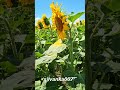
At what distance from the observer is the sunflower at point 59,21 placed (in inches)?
62.7

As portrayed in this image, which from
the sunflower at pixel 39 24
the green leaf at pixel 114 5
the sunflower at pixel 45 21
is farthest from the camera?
the sunflower at pixel 39 24

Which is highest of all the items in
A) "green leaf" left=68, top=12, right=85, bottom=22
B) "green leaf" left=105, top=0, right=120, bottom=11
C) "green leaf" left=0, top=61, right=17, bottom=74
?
"green leaf" left=105, top=0, right=120, bottom=11

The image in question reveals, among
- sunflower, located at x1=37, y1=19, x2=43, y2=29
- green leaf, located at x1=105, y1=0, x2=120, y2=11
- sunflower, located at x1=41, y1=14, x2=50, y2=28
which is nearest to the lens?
green leaf, located at x1=105, y1=0, x2=120, y2=11

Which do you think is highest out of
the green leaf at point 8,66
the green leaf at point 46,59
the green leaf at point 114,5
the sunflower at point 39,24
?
the green leaf at point 114,5

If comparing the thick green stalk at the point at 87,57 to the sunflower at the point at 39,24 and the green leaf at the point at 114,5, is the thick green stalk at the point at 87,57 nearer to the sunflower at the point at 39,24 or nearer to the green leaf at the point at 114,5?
the green leaf at the point at 114,5

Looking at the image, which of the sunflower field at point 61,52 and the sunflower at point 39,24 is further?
the sunflower at point 39,24

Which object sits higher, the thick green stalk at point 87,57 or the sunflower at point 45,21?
the sunflower at point 45,21

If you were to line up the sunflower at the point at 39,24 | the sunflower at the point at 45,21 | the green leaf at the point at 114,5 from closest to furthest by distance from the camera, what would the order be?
the green leaf at the point at 114,5
the sunflower at the point at 45,21
the sunflower at the point at 39,24

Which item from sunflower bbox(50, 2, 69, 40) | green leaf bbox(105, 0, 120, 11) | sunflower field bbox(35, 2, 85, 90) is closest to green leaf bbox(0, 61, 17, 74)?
sunflower field bbox(35, 2, 85, 90)

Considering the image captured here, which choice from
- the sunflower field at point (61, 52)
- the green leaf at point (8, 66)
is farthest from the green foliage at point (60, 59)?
the green leaf at point (8, 66)

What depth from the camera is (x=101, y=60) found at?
5.49 ft

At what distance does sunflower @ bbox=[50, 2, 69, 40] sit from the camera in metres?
1.59

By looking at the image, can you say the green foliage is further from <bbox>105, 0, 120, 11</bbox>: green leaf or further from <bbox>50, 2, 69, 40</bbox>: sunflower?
<bbox>105, 0, 120, 11</bbox>: green leaf

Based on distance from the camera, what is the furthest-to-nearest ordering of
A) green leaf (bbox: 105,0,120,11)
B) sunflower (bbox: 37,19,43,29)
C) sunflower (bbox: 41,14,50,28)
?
sunflower (bbox: 37,19,43,29) < sunflower (bbox: 41,14,50,28) < green leaf (bbox: 105,0,120,11)
